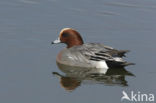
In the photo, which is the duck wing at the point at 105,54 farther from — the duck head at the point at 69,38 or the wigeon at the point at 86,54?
the duck head at the point at 69,38

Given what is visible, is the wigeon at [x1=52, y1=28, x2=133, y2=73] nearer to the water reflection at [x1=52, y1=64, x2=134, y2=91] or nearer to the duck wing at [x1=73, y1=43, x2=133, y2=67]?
the duck wing at [x1=73, y1=43, x2=133, y2=67]

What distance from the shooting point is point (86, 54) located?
42.9 feet

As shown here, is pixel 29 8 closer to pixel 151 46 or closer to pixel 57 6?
pixel 57 6

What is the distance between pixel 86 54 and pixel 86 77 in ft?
2.98

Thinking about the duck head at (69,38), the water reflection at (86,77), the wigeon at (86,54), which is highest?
the duck head at (69,38)

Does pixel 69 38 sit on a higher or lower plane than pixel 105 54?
higher

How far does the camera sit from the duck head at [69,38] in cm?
1341

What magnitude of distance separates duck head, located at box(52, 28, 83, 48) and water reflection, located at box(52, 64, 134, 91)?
61 centimetres

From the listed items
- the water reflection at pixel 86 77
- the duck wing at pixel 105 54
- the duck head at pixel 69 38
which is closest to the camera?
the water reflection at pixel 86 77

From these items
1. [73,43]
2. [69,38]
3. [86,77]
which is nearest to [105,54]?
[86,77]

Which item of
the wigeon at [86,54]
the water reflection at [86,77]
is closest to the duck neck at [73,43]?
the wigeon at [86,54]

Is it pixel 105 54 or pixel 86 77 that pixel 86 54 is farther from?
pixel 86 77

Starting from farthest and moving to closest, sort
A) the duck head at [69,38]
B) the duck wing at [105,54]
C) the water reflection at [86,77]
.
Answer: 1. the duck head at [69,38]
2. the duck wing at [105,54]
3. the water reflection at [86,77]

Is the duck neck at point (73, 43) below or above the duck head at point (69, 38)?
below
